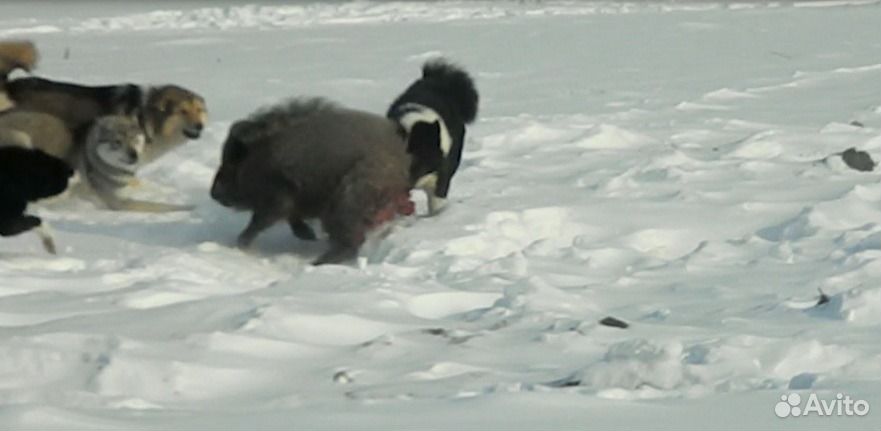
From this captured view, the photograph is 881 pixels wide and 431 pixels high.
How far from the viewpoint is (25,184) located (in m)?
6.34

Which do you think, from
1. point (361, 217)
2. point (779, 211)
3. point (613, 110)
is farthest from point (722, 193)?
point (613, 110)

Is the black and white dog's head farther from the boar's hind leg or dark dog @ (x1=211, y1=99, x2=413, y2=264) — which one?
the boar's hind leg

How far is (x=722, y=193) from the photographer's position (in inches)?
295

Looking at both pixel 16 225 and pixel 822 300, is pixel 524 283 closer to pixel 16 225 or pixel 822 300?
pixel 822 300

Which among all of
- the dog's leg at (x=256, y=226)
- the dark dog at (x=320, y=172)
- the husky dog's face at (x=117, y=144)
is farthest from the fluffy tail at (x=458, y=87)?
the husky dog's face at (x=117, y=144)

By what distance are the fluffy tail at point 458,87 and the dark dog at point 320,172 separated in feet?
2.96

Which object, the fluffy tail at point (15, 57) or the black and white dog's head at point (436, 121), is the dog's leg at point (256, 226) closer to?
the black and white dog's head at point (436, 121)

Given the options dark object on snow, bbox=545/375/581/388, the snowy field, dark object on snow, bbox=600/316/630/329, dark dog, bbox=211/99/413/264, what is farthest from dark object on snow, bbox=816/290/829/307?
dark dog, bbox=211/99/413/264

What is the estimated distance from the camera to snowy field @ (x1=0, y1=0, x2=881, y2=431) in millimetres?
3766

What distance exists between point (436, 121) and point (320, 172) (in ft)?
2.98

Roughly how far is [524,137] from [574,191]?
178 centimetres

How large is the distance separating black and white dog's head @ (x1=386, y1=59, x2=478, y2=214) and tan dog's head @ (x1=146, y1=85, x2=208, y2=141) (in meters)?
1.53

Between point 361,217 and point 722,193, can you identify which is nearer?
point 361,217

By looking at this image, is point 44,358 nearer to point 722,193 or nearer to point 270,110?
point 270,110
